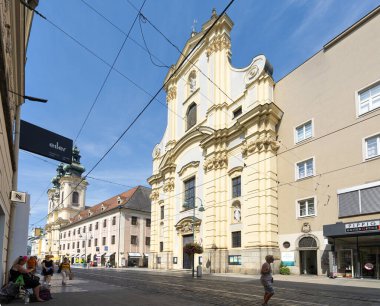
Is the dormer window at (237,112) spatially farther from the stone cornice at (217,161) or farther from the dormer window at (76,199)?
the dormer window at (76,199)

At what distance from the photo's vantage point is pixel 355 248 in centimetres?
2330

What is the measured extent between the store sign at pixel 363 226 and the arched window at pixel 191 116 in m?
23.3

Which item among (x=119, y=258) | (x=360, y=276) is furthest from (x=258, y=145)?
(x=119, y=258)

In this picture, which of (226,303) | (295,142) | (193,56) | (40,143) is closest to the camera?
(226,303)

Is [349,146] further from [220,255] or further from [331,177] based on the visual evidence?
[220,255]

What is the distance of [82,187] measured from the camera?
95.5 meters

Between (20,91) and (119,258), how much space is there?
166 feet

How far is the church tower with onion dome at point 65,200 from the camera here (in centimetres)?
9025

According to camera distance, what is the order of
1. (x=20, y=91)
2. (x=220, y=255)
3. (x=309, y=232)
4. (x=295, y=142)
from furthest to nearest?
1. (x=220, y=255)
2. (x=295, y=142)
3. (x=309, y=232)
4. (x=20, y=91)

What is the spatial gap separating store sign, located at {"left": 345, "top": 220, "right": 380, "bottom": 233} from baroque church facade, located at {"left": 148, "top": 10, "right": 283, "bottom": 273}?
7.56 meters

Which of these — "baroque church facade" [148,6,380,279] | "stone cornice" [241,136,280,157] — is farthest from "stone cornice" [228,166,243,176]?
"stone cornice" [241,136,280,157]

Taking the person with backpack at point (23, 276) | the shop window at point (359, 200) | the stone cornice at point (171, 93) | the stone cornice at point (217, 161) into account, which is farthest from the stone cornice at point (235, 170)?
the person with backpack at point (23, 276)

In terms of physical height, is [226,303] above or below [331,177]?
below

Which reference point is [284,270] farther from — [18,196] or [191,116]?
[191,116]
